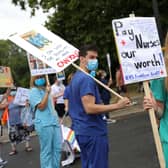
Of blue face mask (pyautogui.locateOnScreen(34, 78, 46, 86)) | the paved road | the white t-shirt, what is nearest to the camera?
blue face mask (pyautogui.locateOnScreen(34, 78, 46, 86))

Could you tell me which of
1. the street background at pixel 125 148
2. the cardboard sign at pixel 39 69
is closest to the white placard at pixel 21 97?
the street background at pixel 125 148

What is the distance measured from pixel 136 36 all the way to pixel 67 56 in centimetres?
102

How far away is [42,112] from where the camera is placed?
21.5 ft

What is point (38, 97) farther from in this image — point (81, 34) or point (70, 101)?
point (81, 34)

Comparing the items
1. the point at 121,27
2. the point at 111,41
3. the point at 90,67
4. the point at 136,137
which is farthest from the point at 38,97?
the point at 111,41

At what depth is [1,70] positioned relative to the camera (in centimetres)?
832

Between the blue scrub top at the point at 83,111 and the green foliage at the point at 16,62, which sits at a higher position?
the green foliage at the point at 16,62

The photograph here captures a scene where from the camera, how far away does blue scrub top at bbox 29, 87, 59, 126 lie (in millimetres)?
6512

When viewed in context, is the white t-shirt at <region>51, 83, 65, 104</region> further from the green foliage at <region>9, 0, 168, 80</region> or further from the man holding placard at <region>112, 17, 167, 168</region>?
the green foliage at <region>9, 0, 168, 80</region>

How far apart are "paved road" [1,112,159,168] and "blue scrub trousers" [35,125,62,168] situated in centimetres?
140

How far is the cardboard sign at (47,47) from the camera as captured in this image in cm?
512

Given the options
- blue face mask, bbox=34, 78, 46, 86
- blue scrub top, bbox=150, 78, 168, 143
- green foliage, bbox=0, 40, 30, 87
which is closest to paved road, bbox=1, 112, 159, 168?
blue face mask, bbox=34, 78, 46, 86

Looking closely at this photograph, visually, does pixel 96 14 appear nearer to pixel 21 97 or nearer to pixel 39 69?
pixel 21 97

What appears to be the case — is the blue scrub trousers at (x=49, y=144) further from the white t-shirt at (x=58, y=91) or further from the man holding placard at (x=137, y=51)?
the white t-shirt at (x=58, y=91)
